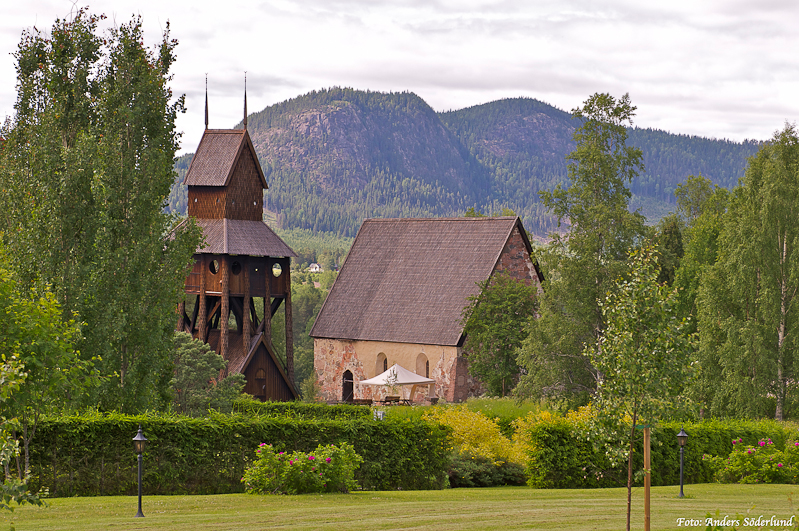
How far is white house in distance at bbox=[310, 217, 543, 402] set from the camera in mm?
40188

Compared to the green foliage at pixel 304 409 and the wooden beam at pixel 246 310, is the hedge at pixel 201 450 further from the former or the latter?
the wooden beam at pixel 246 310

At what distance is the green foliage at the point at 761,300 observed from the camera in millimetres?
29969

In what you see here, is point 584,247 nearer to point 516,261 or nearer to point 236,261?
point 516,261

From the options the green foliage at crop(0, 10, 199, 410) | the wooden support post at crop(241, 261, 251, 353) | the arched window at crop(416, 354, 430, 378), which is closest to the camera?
the green foliage at crop(0, 10, 199, 410)

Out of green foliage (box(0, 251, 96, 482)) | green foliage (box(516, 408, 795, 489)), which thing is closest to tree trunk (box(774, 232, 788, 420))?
green foliage (box(516, 408, 795, 489))

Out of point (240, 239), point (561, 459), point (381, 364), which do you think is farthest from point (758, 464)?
point (240, 239)

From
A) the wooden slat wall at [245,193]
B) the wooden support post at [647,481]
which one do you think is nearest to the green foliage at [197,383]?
the wooden slat wall at [245,193]

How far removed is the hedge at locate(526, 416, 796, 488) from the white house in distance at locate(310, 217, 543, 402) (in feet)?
60.8

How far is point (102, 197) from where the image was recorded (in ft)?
63.5

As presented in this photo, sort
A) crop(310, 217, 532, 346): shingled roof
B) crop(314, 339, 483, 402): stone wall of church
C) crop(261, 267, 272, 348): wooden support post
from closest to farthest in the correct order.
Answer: crop(314, 339, 483, 402): stone wall of church, crop(310, 217, 532, 346): shingled roof, crop(261, 267, 272, 348): wooden support post

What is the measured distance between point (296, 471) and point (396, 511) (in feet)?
9.91

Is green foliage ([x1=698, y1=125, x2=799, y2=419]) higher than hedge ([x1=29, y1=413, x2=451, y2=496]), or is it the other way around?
green foliage ([x1=698, y1=125, x2=799, y2=419])

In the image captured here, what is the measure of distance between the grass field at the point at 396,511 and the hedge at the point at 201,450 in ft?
2.68

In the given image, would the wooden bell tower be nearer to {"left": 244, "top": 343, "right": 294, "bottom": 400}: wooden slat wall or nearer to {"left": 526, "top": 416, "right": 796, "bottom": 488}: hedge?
{"left": 244, "top": 343, "right": 294, "bottom": 400}: wooden slat wall
